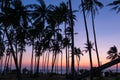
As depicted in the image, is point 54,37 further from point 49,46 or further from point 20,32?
point 20,32

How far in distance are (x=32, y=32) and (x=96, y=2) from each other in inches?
734

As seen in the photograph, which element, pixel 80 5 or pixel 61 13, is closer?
pixel 80 5

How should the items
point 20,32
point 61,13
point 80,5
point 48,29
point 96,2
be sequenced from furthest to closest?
point 48,29 < point 61,13 < point 20,32 < point 96,2 < point 80,5

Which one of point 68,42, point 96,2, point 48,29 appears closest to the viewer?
point 96,2

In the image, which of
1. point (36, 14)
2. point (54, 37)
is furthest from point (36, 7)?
point (54, 37)

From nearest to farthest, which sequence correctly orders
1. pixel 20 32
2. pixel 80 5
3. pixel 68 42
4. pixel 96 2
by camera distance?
pixel 80 5
pixel 96 2
pixel 20 32
pixel 68 42

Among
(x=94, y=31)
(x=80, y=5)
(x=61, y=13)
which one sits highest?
(x=61, y=13)

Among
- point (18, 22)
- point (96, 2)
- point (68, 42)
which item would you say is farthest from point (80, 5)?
point (68, 42)

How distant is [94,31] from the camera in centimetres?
4100

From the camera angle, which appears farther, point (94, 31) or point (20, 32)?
point (20, 32)

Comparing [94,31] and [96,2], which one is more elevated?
[96,2]

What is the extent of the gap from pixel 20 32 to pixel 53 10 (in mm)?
8183

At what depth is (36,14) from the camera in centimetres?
5031

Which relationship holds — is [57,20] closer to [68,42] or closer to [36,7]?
[36,7]
